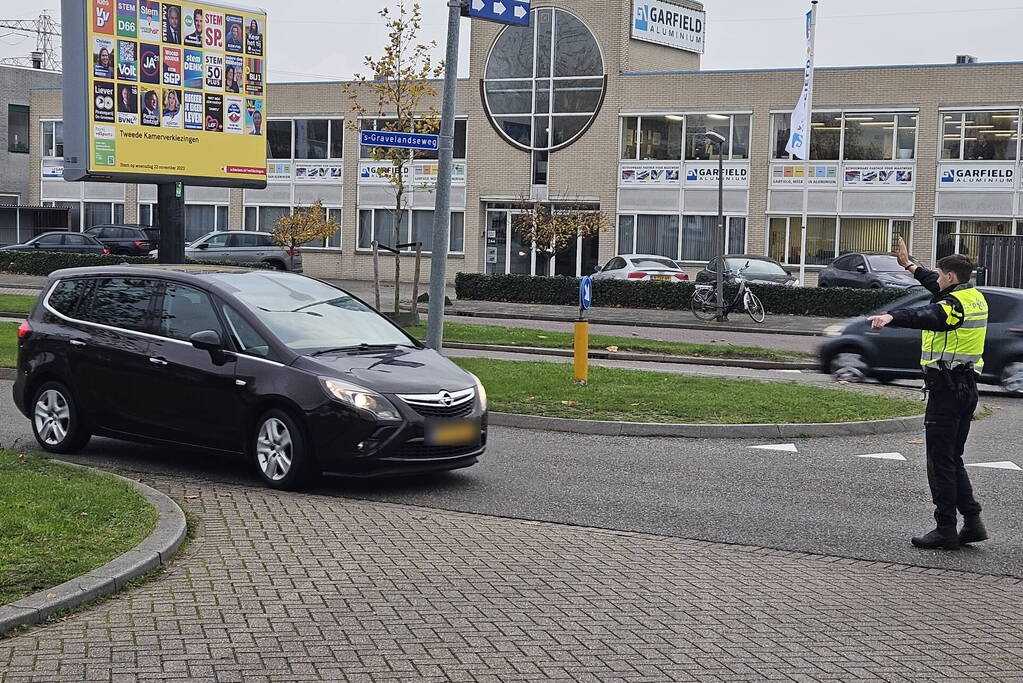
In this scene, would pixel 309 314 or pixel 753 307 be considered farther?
pixel 753 307

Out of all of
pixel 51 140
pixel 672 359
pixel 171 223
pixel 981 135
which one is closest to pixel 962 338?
pixel 672 359

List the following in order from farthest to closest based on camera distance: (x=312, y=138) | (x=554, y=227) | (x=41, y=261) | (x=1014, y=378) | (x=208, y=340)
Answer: (x=312, y=138) → (x=41, y=261) → (x=554, y=227) → (x=1014, y=378) → (x=208, y=340)

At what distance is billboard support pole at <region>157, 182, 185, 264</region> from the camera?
80.1 feet

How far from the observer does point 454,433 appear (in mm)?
9562

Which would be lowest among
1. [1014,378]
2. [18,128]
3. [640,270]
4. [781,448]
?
[781,448]

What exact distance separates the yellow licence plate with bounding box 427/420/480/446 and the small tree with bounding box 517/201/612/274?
28.4 m

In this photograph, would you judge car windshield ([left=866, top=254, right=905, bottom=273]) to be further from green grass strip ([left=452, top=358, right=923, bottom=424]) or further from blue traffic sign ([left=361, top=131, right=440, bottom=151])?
blue traffic sign ([left=361, top=131, right=440, bottom=151])

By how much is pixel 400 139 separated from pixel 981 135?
2742cm

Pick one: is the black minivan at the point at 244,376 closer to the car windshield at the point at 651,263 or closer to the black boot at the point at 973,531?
the black boot at the point at 973,531

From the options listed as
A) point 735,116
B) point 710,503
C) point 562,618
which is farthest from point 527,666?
point 735,116

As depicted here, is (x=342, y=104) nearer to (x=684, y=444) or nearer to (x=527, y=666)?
(x=684, y=444)

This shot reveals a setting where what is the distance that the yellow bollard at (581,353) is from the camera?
583 inches

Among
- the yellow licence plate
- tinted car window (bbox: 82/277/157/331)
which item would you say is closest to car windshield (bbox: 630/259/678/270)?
tinted car window (bbox: 82/277/157/331)

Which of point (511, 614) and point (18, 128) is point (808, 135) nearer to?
point (511, 614)
